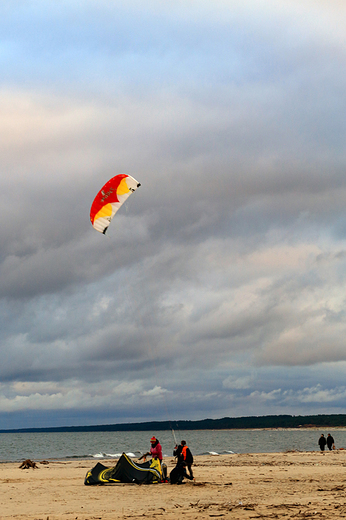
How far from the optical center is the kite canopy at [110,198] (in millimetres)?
18625

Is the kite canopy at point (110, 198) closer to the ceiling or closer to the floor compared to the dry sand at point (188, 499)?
closer to the ceiling

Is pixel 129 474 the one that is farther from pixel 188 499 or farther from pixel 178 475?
pixel 188 499

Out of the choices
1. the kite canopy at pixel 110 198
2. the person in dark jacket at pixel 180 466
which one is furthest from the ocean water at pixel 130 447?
the kite canopy at pixel 110 198

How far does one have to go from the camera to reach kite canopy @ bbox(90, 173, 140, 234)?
18.6 meters

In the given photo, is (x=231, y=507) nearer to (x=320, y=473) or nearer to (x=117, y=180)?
(x=320, y=473)

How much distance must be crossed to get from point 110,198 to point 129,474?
9.63 m

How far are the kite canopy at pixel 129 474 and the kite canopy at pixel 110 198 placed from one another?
8.23 m

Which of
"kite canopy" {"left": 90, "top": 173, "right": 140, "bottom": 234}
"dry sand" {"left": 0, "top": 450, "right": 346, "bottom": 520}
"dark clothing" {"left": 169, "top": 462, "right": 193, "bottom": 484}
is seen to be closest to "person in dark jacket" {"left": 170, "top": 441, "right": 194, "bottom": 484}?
"dark clothing" {"left": 169, "top": 462, "right": 193, "bottom": 484}

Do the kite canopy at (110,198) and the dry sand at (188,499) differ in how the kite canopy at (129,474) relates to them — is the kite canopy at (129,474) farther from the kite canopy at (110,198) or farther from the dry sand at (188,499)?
the kite canopy at (110,198)

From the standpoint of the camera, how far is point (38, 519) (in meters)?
10.7

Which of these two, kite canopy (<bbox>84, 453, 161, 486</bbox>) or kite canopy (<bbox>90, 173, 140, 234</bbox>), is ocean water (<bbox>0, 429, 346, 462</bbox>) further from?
kite canopy (<bbox>90, 173, 140, 234</bbox>)

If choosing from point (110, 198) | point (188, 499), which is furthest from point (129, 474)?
point (110, 198)

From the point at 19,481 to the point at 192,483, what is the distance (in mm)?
6750

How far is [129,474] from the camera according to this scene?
16.1 m
